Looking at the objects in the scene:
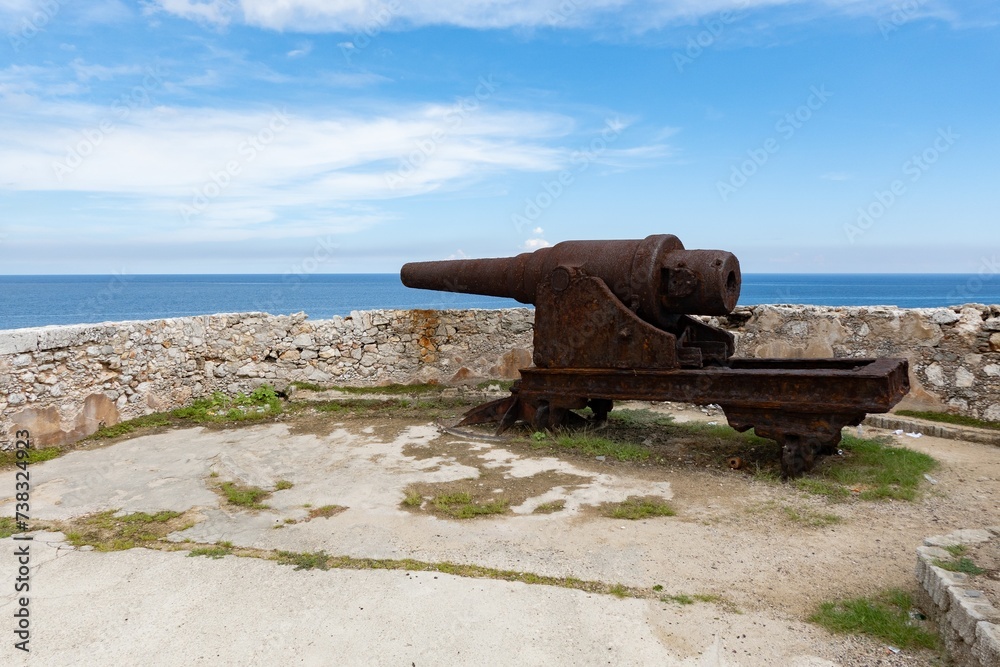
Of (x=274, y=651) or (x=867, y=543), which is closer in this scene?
(x=274, y=651)

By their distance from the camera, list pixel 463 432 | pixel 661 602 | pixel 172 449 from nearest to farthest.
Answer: pixel 661 602 < pixel 172 449 < pixel 463 432

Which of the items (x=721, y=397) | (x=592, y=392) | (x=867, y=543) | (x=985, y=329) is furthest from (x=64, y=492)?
(x=985, y=329)

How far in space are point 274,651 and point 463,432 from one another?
4464mm

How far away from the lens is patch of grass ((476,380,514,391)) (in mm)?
9508

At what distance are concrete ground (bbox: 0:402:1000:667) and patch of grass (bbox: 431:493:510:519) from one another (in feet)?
0.39

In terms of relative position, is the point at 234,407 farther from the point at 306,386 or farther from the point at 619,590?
the point at 619,590

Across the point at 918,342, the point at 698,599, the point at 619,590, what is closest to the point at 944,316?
the point at 918,342

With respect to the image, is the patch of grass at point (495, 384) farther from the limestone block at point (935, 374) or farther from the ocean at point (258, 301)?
the ocean at point (258, 301)

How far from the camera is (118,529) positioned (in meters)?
4.82

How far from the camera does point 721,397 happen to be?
5.94 metres

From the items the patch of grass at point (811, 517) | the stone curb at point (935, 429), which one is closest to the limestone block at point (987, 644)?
the patch of grass at point (811, 517)

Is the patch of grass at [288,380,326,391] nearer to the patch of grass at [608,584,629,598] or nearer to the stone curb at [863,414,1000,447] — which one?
the patch of grass at [608,584,629,598]

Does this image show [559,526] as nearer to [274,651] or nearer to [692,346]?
[274,651]

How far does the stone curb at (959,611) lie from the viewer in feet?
9.16
